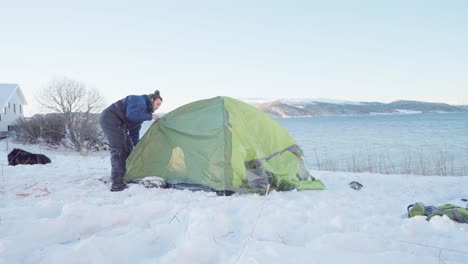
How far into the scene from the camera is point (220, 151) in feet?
15.8

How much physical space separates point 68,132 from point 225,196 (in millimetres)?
23628

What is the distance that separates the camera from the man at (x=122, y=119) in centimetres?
513

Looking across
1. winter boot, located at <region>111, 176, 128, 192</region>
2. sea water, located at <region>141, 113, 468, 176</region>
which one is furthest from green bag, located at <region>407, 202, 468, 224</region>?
sea water, located at <region>141, 113, 468, 176</region>

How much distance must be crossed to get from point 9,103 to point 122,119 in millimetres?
34073

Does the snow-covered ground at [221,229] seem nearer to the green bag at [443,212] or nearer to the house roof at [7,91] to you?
the green bag at [443,212]

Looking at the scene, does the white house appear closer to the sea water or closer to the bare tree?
the bare tree

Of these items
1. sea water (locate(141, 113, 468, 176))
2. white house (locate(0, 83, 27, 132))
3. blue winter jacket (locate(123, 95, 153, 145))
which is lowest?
sea water (locate(141, 113, 468, 176))

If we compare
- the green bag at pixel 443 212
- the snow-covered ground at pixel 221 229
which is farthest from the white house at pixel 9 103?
the green bag at pixel 443 212

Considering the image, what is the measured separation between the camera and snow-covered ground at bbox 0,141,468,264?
211 cm

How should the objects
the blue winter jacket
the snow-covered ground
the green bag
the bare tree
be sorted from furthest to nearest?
the bare tree < the blue winter jacket < the green bag < the snow-covered ground

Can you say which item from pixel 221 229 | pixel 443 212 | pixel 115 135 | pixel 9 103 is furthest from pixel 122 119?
pixel 9 103

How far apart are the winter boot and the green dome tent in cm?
44

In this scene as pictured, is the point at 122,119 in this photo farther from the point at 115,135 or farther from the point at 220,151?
the point at 220,151

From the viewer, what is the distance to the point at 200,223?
270 centimetres
